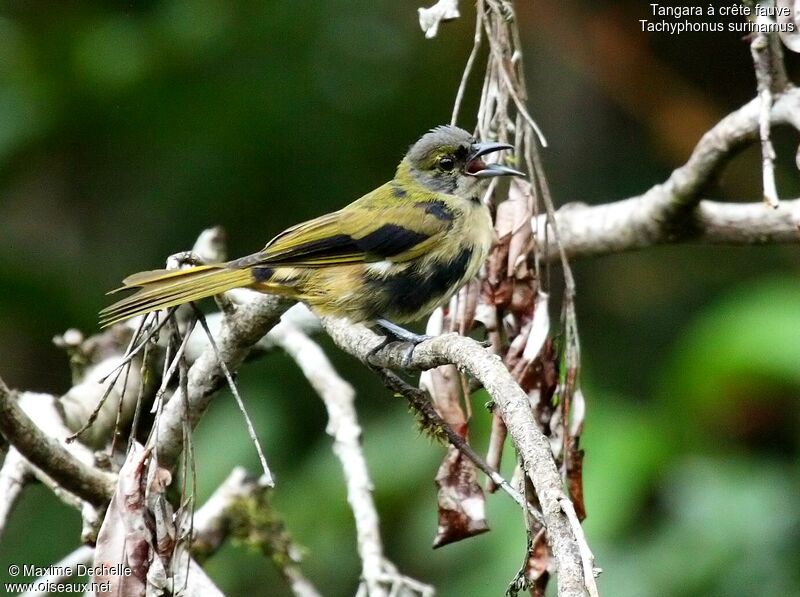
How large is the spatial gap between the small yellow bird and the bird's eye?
45 millimetres

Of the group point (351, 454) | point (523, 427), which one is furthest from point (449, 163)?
point (523, 427)

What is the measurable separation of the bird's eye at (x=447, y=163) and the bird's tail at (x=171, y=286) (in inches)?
35.4

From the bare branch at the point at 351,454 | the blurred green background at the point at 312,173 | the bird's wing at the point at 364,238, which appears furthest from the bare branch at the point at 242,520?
the bird's wing at the point at 364,238

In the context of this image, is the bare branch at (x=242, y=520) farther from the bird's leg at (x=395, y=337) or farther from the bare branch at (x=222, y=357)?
the bird's leg at (x=395, y=337)

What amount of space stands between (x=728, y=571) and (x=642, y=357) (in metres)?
2.95

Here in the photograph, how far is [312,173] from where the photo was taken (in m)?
6.58

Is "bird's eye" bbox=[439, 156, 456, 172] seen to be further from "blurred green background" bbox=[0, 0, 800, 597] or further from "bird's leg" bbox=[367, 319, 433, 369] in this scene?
"blurred green background" bbox=[0, 0, 800, 597]

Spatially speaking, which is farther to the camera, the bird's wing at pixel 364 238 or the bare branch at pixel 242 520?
the bare branch at pixel 242 520

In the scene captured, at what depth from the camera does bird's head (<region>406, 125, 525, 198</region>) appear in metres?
3.77

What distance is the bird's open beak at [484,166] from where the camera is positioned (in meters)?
3.26

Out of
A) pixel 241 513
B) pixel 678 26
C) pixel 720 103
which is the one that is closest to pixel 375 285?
pixel 241 513

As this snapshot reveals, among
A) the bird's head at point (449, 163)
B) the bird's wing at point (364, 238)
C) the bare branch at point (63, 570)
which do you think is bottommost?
the bare branch at point (63, 570)

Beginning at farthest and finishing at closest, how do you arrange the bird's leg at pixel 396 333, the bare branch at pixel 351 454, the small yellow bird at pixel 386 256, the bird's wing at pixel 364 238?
the bird's wing at pixel 364 238
the small yellow bird at pixel 386 256
the bird's leg at pixel 396 333
the bare branch at pixel 351 454

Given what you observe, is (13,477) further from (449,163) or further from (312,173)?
(312,173)
